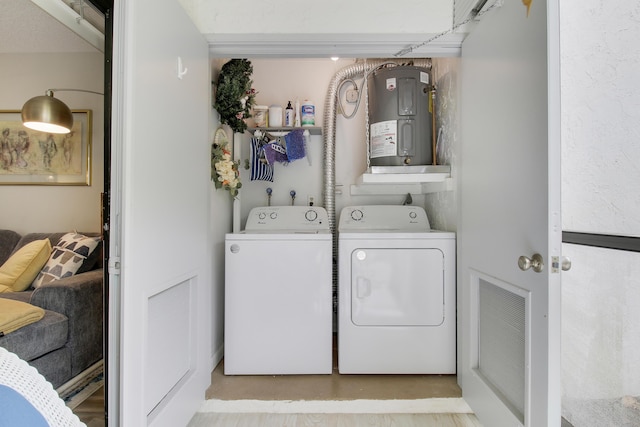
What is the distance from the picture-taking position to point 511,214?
49.6 inches

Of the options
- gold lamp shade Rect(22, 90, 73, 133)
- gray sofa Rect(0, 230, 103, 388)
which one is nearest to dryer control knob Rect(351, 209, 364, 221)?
gray sofa Rect(0, 230, 103, 388)

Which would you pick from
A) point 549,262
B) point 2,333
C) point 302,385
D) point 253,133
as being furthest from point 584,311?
point 2,333

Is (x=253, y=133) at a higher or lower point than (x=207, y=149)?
higher

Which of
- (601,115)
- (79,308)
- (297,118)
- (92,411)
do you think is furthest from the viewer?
(297,118)

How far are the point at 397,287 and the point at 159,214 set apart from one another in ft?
4.63

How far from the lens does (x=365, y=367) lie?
6.59ft

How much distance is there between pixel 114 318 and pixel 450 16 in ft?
6.79

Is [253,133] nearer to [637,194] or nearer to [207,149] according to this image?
[207,149]

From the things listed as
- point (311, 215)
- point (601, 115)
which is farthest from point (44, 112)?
point (601, 115)

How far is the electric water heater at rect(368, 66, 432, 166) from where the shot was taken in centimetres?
225

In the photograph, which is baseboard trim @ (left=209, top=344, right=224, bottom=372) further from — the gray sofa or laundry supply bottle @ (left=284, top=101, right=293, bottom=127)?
laundry supply bottle @ (left=284, top=101, right=293, bottom=127)

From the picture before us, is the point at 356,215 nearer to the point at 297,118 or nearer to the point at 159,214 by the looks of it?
the point at 297,118

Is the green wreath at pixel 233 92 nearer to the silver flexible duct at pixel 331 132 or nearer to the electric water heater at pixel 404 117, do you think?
the silver flexible duct at pixel 331 132

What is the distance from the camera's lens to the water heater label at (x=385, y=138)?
2.25 metres
